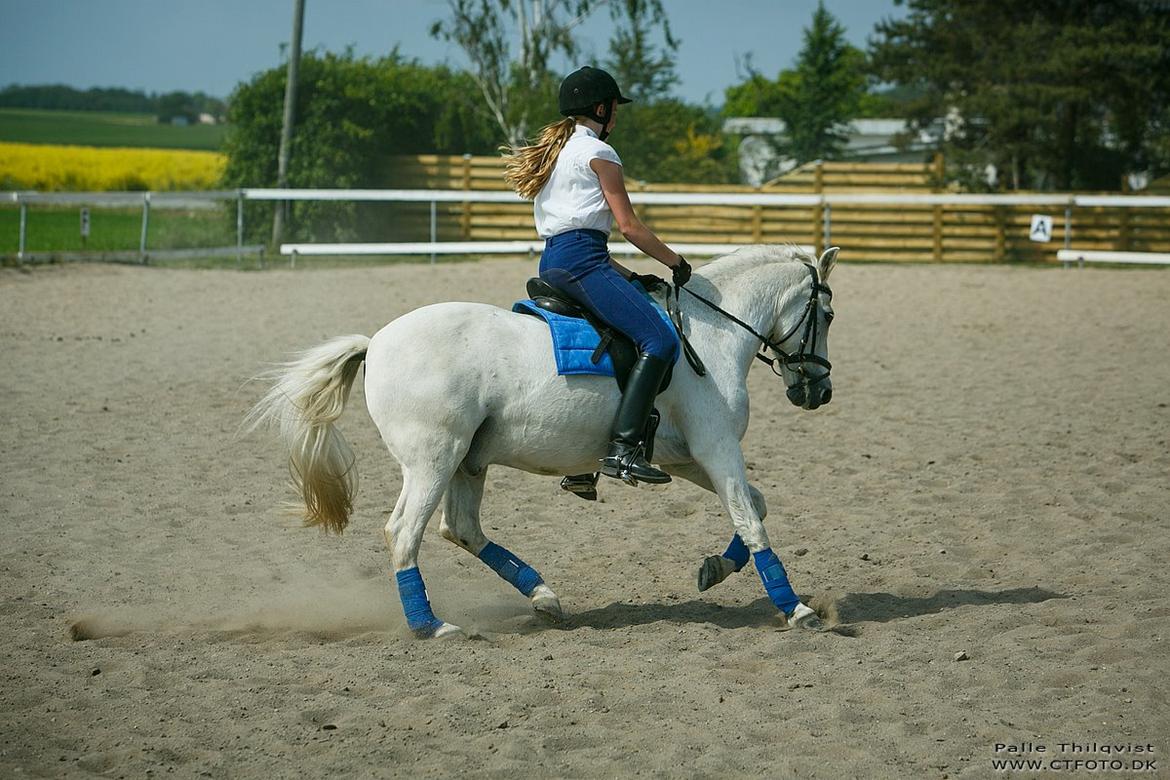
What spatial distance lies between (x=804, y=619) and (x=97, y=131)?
350 ft

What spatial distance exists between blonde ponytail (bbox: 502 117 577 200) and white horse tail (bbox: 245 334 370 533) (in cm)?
108

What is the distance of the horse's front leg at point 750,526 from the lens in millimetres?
5973

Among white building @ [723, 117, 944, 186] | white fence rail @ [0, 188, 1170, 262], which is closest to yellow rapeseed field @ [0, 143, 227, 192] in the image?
white fence rail @ [0, 188, 1170, 262]

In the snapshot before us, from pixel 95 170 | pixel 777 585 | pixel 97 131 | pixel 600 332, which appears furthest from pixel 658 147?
pixel 97 131

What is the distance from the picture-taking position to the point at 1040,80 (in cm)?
2827

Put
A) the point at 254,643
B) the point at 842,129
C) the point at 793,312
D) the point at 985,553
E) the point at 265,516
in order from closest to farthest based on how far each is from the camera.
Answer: the point at 254,643 < the point at 793,312 < the point at 985,553 < the point at 265,516 < the point at 842,129

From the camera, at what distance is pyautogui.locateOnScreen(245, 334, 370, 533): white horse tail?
19.7 ft

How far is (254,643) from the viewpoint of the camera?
580 centimetres

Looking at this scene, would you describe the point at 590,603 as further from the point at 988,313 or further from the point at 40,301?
the point at 40,301

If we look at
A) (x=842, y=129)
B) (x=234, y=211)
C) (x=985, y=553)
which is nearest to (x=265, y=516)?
(x=985, y=553)

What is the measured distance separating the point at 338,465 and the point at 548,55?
30.8m

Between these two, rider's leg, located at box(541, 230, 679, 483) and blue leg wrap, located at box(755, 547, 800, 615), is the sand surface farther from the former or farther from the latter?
rider's leg, located at box(541, 230, 679, 483)

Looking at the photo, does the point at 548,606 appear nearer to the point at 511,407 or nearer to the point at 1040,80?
the point at 511,407

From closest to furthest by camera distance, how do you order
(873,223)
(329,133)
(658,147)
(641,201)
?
(641,201)
(873,223)
(329,133)
(658,147)
